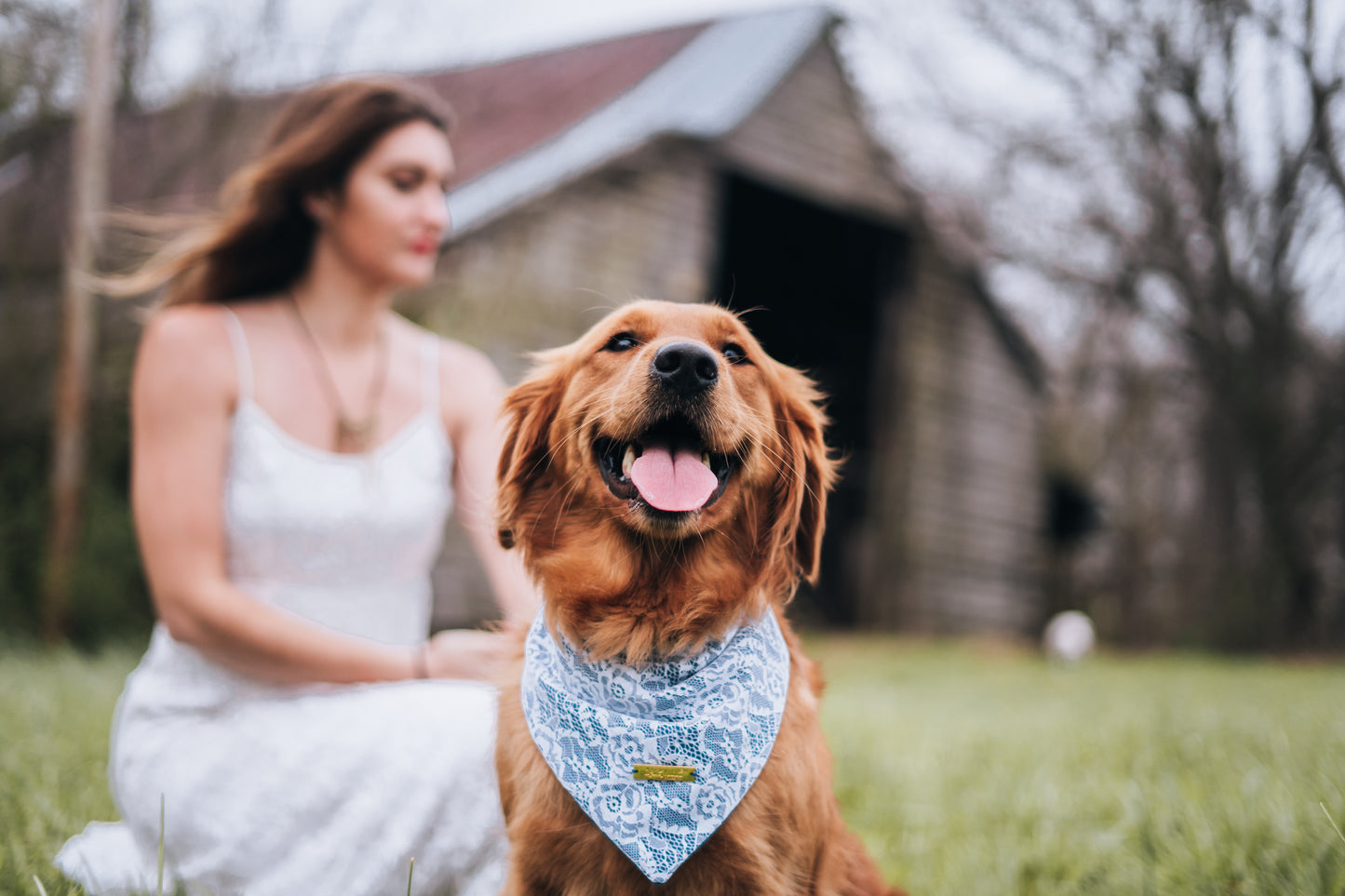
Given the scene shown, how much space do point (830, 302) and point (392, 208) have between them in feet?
39.4

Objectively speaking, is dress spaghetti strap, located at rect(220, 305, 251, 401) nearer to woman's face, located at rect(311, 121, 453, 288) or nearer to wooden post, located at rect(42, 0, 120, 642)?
woman's face, located at rect(311, 121, 453, 288)

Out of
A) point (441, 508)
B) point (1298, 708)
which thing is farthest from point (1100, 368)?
point (441, 508)

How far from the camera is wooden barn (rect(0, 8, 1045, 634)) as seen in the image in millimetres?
8188

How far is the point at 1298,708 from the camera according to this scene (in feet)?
16.3

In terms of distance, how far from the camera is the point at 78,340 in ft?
22.7

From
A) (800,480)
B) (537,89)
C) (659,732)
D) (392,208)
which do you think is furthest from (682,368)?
(537,89)

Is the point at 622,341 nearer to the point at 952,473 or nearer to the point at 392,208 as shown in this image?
the point at 392,208

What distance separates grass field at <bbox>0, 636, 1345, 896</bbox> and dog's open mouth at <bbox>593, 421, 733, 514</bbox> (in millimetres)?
1437

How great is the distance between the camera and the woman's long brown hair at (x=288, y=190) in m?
2.64

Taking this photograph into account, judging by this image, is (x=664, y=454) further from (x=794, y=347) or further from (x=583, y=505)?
(x=794, y=347)

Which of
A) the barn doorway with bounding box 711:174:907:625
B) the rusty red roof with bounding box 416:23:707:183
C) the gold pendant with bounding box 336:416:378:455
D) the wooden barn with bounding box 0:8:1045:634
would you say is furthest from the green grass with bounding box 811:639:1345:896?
the barn doorway with bounding box 711:174:907:625

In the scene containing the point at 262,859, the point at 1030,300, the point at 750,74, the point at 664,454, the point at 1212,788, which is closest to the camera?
the point at 664,454

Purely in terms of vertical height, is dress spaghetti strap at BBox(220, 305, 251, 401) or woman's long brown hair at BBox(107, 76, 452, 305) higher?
woman's long brown hair at BBox(107, 76, 452, 305)

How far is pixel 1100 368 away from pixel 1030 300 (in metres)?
2.39
